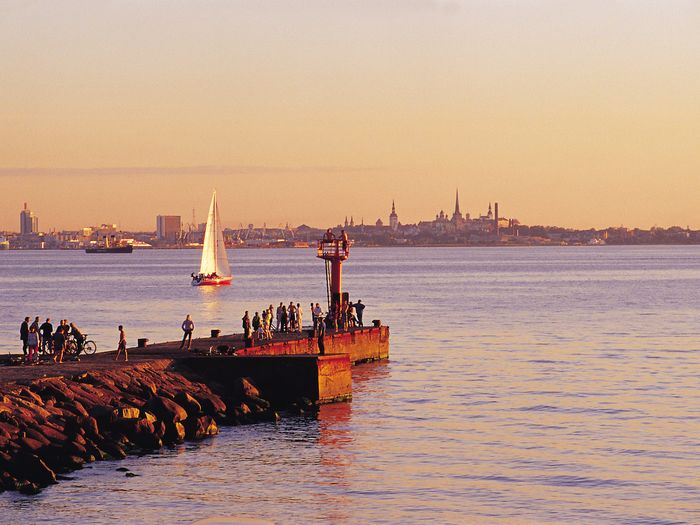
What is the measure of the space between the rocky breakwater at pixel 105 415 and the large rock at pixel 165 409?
0.08ft

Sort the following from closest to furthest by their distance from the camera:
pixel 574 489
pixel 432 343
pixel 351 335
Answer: pixel 574 489, pixel 351 335, pixel 432 343

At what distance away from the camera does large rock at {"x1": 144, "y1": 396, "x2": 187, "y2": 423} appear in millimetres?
32125

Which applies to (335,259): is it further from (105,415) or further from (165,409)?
(105,415)

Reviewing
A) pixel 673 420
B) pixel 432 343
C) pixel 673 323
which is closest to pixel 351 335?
pixel 432 343

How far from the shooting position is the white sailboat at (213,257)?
135m

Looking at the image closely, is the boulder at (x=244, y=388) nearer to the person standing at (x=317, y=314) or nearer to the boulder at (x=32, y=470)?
the boulder at (x=32, y=470)

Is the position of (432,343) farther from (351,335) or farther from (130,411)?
(130,411)

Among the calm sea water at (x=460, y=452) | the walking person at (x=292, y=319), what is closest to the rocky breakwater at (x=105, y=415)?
the calm sea water at (x=460, y=452)

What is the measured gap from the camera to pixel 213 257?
13788cm

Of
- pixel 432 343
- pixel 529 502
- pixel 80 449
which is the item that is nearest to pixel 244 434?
pixel 80 449

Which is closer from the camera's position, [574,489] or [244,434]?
[574,489]

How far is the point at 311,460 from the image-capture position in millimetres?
29719

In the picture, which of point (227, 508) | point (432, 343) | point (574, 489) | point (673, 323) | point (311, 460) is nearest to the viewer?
point (227, 508)

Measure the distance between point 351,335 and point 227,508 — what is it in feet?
87.0
